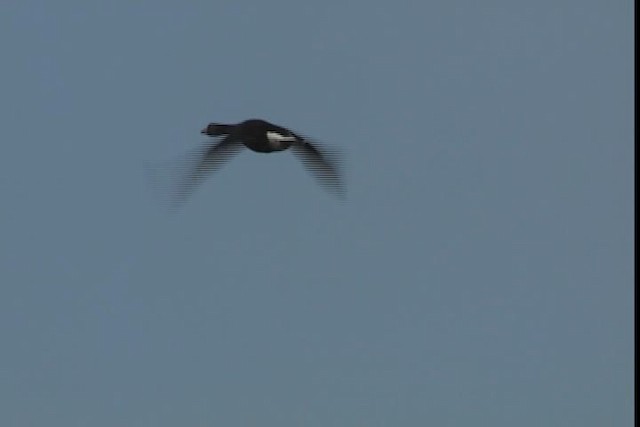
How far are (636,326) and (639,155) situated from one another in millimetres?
915

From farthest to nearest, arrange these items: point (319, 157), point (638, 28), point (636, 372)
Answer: point (319, 157) < point (638, 28) < point (636, 372)

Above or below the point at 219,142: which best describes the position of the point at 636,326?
below

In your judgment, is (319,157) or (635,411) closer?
(635,411)

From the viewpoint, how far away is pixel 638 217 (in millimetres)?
7434

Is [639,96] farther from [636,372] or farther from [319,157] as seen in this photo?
[319,157]

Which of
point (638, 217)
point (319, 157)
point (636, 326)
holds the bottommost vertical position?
point (636, 326)

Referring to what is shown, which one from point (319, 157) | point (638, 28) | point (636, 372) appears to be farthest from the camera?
point (319, 157)

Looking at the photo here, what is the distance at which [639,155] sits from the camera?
289 inches

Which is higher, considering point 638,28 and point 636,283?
point 638,28

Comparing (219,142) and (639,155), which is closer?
(639,155)

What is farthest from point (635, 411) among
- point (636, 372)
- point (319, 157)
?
point (319, 157)

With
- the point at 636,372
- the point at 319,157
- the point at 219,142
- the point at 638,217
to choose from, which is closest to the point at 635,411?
the point at 636,372

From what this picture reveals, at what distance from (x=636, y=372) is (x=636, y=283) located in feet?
1.71

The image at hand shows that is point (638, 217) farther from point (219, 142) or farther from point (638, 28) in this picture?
point (219, 142)
